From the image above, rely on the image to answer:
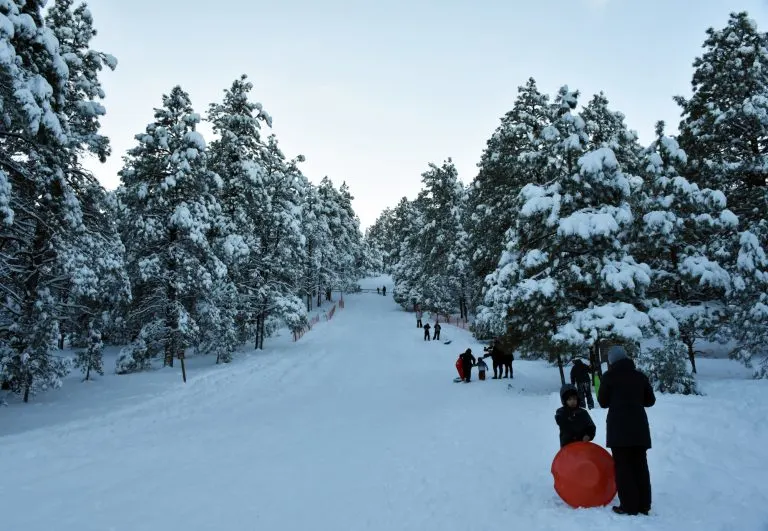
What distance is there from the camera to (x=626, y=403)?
5.22m

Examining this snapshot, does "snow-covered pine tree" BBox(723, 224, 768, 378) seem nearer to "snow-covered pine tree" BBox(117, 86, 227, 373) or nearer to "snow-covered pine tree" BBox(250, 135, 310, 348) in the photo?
"snow-covered pine tree" BBox(117, 86, 227, 373)

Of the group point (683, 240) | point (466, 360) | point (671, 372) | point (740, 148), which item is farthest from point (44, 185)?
point (740, 148)

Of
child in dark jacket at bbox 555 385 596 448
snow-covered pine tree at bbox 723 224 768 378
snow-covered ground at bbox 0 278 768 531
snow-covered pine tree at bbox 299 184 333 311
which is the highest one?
snow-covered pine tree at bbox 299 184 333 311

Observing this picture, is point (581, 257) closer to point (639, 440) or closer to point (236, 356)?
point (639, 440)

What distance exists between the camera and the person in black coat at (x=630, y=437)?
200 inches

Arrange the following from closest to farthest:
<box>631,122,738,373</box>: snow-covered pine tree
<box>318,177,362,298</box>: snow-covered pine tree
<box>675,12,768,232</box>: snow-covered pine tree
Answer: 1. <box>631,122,738,373</box>: snow-covered pine tree
2. <box>675,12,768,232</box>: snow-covered pine tree
3. <box>318,177,362,298</box>: snow-covered pine tree

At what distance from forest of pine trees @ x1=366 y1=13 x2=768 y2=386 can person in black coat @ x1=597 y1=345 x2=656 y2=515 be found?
8.34m

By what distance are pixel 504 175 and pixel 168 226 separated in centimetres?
1598

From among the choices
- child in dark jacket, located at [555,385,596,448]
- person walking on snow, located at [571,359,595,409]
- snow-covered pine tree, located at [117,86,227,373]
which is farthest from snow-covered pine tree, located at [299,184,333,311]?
child in dark jacket, located at [555,385,596,448]

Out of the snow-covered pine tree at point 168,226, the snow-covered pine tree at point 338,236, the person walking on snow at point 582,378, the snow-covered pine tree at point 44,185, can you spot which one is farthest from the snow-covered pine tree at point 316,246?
the person walking on snow at point 582,378

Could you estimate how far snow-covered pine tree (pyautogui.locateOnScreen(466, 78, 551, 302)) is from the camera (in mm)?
21859

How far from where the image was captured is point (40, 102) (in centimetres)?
1073

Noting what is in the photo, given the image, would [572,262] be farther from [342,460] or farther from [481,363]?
[342,460]

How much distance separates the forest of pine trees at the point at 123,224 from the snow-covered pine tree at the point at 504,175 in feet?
35.1
